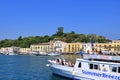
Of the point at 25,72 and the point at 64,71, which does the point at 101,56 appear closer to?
the point at 64,71

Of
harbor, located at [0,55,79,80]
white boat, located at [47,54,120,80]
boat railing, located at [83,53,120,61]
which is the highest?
boat railing, located at [83,53,120,61]

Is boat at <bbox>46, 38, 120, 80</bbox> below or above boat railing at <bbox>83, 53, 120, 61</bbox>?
below

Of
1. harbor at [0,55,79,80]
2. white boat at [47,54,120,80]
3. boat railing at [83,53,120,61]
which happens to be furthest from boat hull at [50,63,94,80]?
boat railing at [83,53,120,61]

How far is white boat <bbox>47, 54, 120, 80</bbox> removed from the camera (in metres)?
37.1

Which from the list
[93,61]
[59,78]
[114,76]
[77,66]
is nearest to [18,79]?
[59,78]

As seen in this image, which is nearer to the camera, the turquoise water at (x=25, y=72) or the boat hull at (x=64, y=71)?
the boat hull at (x=64, y=71)

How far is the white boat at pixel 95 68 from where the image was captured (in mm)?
37094

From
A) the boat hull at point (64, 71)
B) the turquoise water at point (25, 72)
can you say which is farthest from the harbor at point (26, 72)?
the boat hull at point (64, 71)

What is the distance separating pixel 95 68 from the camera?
3978 centimetres

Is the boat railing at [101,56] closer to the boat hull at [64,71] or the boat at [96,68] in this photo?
the boat at [96,68]

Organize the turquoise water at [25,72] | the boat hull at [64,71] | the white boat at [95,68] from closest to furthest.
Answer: the white boat at [95,68] → the boat hull at [64,71] → the turquoise water at [25,72]

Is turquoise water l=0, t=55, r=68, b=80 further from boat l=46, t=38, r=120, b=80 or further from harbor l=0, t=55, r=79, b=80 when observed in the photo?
boat l=46, t=38, r=120, b=80

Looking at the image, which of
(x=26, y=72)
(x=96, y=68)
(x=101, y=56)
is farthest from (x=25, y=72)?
(x=101, y=56)

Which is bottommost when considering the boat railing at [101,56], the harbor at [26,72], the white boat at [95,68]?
the harbor at [26,72]
